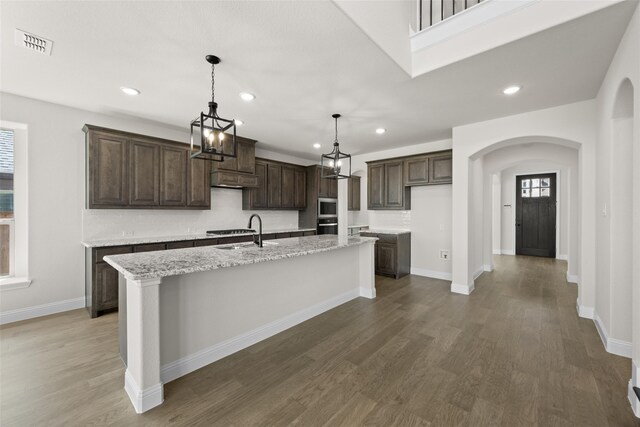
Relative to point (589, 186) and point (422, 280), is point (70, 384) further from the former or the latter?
point (589, 186)

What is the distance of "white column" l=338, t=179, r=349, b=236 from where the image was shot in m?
6.48

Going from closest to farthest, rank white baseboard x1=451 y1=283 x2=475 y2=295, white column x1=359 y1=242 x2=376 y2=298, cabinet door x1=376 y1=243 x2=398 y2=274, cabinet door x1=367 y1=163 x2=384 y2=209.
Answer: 1. white column x1=359 y1=242 x2=376 y2=298
2. white baseboard x1=451 y1=283 x2=475 y2=295
3. cabinet door x1=376 y1=243 x2=398 y2=274
4. cabinet door x1=367 y1=163 x2=384 y2=209

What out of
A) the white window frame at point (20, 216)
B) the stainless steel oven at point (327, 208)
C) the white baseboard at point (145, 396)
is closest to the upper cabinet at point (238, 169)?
the stainless steel oven at point (327, 208)

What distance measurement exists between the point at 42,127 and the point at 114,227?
1.45m

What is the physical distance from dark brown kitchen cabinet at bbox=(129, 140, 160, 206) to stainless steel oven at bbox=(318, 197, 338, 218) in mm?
3193

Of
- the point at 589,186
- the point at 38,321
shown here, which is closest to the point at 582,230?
the point at 589,186

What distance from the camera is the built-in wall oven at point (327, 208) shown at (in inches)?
239

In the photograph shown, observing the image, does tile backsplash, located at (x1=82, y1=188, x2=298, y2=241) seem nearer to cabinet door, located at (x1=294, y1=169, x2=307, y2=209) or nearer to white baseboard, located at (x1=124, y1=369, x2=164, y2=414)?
cabinet door, located at (x1=294, y1=169, x2=307, y2=209)

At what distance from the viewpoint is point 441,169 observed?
4824mm

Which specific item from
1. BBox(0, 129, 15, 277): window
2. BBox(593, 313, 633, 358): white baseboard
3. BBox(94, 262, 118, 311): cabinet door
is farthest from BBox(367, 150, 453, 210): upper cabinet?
BBox(0, 129, 15, 277): window

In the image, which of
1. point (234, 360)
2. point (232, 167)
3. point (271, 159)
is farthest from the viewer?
point (271, 159)

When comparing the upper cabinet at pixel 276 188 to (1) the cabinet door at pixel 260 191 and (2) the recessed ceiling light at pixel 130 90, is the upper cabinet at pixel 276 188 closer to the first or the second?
(1) the cabinet door at pixel 260 191

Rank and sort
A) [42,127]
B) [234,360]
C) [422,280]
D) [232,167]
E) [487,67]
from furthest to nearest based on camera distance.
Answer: [422,280] < [232,167] < [42,127] < [487,67] < [234,360]

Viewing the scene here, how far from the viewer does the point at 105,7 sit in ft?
5.80
